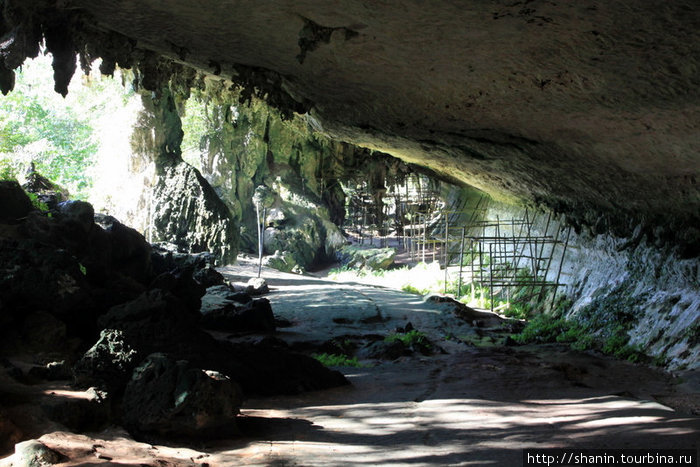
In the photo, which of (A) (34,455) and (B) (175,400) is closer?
(A) (34,455)

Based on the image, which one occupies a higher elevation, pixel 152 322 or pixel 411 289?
pixel 152 322

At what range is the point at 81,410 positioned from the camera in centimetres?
456

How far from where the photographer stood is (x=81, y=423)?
4.52m

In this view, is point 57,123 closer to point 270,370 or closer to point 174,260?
point 174,260

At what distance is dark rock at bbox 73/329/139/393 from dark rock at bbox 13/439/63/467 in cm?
145

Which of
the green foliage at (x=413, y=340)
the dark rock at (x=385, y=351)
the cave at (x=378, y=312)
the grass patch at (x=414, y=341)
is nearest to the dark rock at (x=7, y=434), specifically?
the cave at (x=378, y=312)

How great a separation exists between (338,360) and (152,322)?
3.76 metres

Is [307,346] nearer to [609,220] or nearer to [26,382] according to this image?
[26,382]

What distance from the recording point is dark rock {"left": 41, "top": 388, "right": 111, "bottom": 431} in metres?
4.37

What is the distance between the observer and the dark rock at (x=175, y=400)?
454 cm

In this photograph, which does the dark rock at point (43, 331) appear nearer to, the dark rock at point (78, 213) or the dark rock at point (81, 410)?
the dark rock at point (81, 410)

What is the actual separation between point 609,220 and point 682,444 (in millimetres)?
8336

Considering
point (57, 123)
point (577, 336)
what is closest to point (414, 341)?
point (577, 336)

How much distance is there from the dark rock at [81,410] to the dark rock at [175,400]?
225mm
